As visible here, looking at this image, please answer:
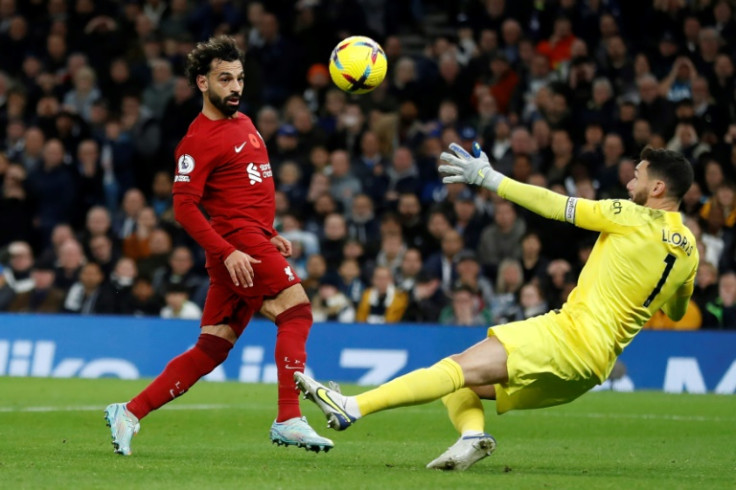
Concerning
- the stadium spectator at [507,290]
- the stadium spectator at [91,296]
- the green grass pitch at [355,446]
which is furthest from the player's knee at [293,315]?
the stadium spectator at [91,296]

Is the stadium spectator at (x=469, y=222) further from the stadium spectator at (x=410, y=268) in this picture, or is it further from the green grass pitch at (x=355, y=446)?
the green grass pitch at (x=355, y=446)

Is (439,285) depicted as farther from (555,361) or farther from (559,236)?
(555,361)

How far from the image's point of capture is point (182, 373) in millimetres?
8109

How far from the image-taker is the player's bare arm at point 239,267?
25.3 ft

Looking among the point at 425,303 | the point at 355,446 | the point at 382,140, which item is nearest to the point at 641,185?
the point at 355,446

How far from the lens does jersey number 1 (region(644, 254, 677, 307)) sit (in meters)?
7.29

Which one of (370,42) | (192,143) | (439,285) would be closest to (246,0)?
(439,285)

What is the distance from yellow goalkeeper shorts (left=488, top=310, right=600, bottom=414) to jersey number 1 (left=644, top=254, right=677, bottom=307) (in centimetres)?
47

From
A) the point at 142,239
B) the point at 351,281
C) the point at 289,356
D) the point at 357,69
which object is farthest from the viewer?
the point at 142,239

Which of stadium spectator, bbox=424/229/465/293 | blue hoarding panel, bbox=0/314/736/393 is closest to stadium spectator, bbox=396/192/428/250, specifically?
stadium spectator, bbox=424/229/465/293

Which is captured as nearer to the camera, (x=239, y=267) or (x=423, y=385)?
(x=423, y=385)

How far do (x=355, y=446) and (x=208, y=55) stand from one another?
2708 mm

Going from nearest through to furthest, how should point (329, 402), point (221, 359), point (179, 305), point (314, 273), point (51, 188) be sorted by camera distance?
point (329, 402)
point (221, 359)
point (179, 305)
point (314, 273)
point (51, 188)

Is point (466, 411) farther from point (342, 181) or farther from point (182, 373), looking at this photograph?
point (342, 181)
